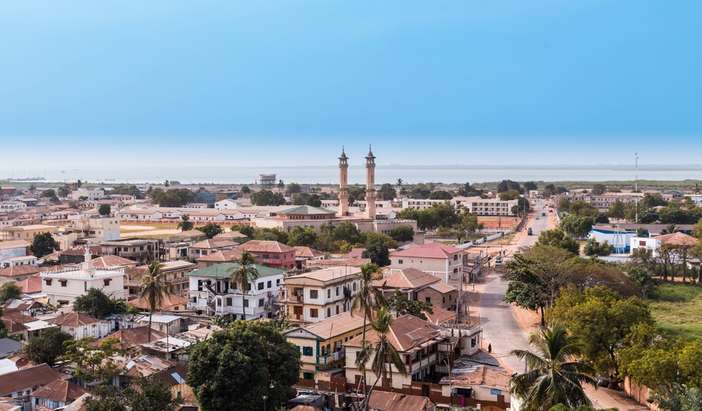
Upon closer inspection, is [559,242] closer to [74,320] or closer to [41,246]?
[74,320]

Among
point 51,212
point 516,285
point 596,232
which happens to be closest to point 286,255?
point 516,285

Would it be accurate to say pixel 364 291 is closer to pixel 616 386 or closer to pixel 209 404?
pixel 209 404

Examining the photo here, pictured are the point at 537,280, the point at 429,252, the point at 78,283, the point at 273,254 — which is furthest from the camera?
the point at 273,254

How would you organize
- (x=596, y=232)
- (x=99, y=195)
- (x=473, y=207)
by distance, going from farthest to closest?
(x=99, y=195), (x=473, y=207), (x=596, y=232)

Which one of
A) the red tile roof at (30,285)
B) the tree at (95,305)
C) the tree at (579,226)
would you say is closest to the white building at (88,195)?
the tree at (579,226)

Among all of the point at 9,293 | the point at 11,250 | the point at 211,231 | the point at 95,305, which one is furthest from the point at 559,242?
the point at 11,250

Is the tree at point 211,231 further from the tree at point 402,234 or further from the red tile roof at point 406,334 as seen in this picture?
the red tile roof at point 406,334

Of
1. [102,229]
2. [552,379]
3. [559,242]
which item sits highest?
[552,379]
